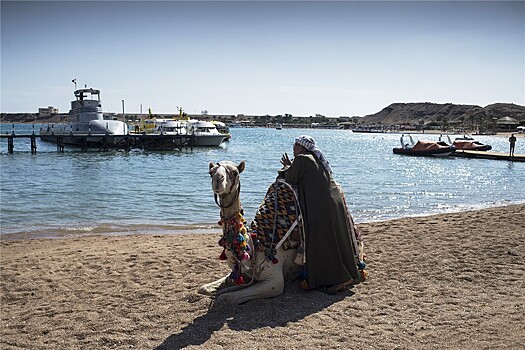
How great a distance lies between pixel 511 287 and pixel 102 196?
684 inches

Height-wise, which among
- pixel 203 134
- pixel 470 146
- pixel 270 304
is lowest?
pixel 270 304

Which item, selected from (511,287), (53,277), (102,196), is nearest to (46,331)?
(53,277)

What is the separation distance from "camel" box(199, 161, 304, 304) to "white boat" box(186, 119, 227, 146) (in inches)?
2064

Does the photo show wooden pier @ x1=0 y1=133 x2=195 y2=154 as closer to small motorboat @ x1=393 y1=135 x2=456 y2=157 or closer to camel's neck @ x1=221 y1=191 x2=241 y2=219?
small motorboat @ x1=393 y1=135 x2=456 y2=157

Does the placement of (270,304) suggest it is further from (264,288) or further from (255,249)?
(255,249)

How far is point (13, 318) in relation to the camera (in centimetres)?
620

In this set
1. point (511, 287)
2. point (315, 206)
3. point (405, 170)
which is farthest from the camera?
point (405, 170)

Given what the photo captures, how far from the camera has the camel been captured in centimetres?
579

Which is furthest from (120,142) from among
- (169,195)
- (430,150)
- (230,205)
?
(230,205)

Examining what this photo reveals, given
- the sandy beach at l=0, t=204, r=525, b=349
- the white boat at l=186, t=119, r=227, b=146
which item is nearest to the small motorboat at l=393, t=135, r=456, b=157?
the white boat at l=186, t=119, r=227, b=146

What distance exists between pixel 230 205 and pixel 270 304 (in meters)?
1.27

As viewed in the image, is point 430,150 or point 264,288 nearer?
point 264,288

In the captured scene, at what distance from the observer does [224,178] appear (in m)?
5.41

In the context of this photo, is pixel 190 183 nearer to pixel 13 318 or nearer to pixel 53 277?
pixel 53 277
